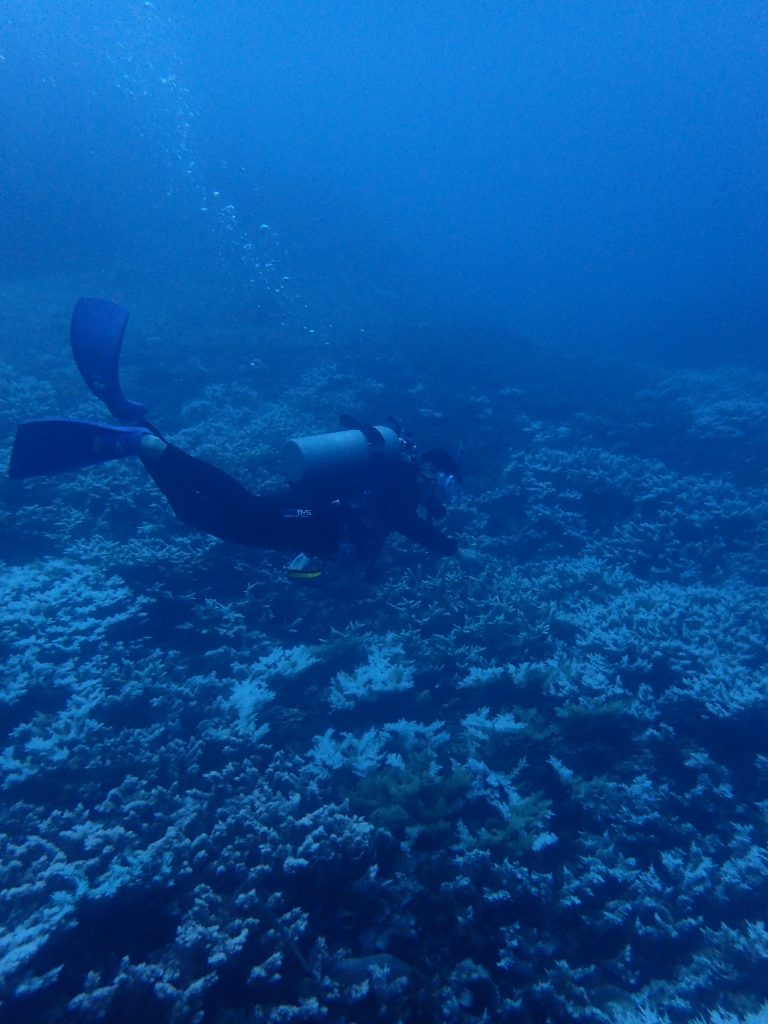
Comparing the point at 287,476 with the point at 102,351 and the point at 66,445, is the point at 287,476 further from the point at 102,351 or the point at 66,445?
the point at 102,351

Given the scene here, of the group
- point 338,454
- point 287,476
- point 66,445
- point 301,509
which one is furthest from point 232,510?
point 66,445

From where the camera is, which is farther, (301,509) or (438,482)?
(438,482)

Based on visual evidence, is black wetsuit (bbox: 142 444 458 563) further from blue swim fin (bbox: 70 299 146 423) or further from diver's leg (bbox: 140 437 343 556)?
blue swim fin (bbox: 70 299 146 423)

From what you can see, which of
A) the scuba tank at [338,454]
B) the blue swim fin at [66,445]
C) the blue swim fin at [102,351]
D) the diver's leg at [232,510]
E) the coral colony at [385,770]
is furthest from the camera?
the blue swim fin at [102,351]

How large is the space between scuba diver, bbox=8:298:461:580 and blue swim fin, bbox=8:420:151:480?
0.4 inches

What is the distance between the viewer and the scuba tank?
5.88 m

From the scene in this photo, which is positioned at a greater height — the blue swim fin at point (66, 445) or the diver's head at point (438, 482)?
the blue swim fin at point (66, 445)

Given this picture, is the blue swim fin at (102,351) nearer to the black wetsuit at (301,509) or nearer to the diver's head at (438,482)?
the black wetsuit at (301,509)

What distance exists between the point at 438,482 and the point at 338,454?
1.39 m

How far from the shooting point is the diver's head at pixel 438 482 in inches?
259

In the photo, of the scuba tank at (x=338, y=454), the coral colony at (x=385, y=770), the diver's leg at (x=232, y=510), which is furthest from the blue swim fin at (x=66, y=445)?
the coral colony at (x=385, y=770)

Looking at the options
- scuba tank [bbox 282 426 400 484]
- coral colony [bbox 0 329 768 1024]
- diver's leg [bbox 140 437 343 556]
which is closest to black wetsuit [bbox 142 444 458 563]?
diver's leg [bbox 140 437 343 556]

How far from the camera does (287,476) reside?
19.9 ft

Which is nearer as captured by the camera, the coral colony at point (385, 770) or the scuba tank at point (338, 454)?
the coral colony at point (385, 770)
